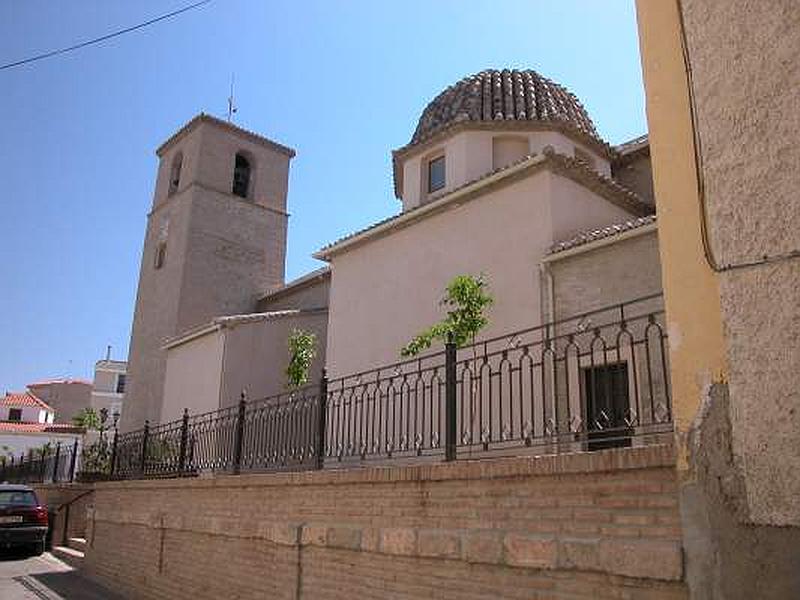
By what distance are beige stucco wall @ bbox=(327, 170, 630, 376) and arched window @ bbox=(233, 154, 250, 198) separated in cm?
1152

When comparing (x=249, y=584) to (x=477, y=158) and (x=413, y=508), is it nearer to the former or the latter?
(x=413, y=508)

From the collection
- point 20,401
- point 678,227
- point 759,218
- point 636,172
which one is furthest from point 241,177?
point 20,401

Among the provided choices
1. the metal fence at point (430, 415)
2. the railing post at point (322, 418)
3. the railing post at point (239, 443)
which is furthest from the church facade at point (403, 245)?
the railing post at point (239, 443)

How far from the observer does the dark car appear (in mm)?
→ 14703

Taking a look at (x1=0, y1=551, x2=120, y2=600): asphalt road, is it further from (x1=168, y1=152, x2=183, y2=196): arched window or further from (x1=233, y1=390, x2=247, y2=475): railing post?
(x1=168, y1=152, x2=183, y2=196): arched window

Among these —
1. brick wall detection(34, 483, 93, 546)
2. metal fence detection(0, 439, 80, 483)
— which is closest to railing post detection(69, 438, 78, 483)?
metal fence detection(0, 439, 80, 483)

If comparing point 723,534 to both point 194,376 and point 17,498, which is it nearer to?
point 17,498

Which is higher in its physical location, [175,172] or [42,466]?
[175,172]

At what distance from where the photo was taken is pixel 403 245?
1339 cm

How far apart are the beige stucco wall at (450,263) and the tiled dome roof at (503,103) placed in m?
3.29

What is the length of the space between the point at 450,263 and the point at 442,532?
7600 mm

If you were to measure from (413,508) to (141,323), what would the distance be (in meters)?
20.8

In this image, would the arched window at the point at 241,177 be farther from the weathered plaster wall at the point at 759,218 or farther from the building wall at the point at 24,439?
the weathered plaster wall at the point at 759,218

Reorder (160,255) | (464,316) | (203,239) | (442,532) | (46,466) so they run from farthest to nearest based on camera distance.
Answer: (160,255) → (203,239) → (46,466) → (464,316) → (442,532)
